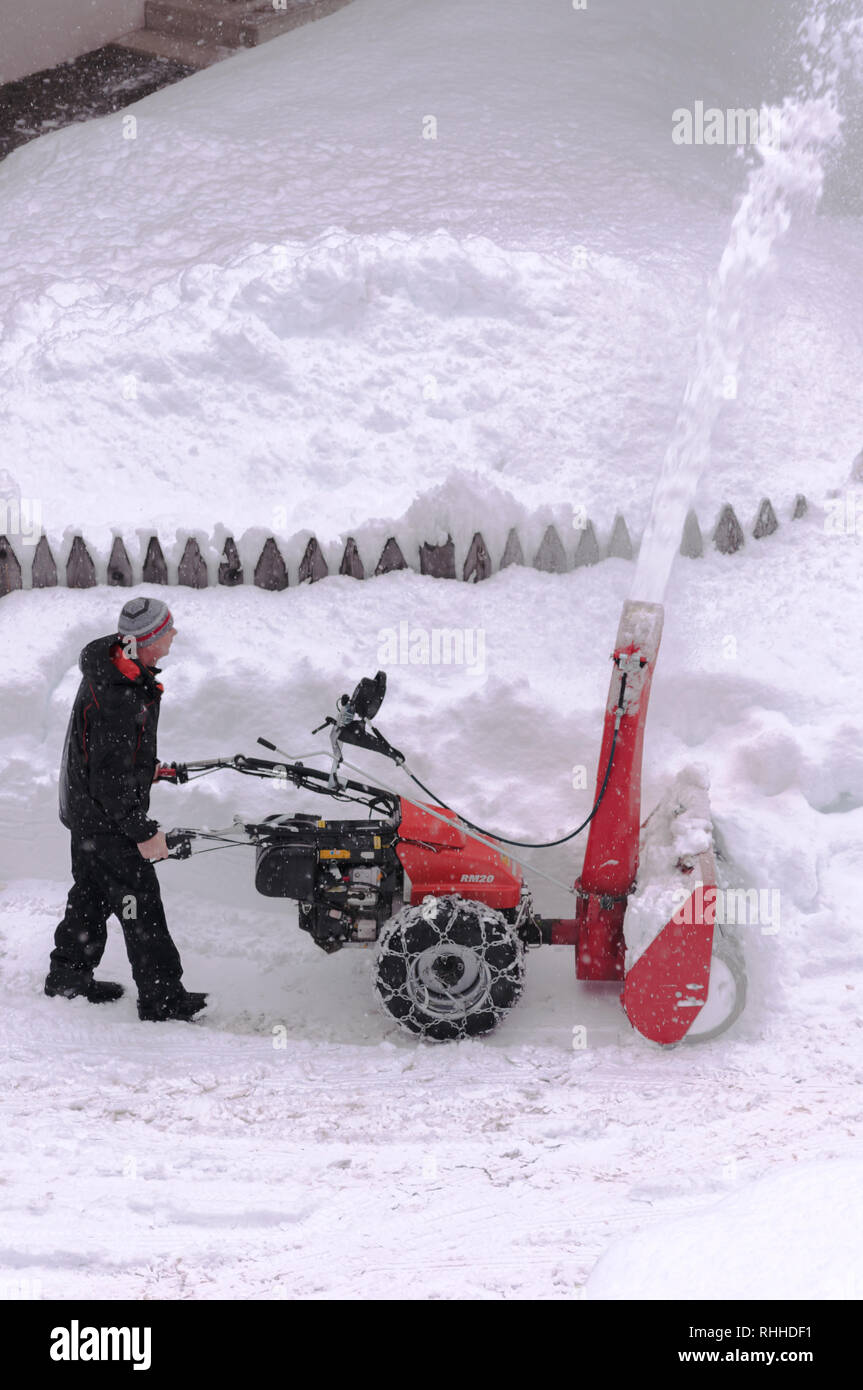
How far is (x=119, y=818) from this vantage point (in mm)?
4477

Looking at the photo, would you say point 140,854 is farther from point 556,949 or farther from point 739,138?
point 739,138

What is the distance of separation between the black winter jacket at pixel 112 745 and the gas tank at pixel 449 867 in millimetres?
910

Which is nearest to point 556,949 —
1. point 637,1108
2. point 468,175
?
point 637,1108

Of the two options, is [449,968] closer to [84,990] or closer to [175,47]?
[84,990]

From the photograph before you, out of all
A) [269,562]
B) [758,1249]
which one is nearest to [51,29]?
[269,562]

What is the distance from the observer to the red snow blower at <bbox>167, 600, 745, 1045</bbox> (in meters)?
4.35

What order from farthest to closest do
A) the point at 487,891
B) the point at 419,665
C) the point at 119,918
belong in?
1. the point at 419,665
2. the point at 119,918
3. the point at 487,891

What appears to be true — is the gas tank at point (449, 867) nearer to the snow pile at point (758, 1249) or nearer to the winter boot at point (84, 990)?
the winter boot at point (84, 990)

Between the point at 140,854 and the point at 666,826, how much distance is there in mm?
1928

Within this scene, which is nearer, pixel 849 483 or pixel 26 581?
pixel 26 581

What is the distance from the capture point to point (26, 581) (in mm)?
6078

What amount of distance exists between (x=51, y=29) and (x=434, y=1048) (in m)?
11.5

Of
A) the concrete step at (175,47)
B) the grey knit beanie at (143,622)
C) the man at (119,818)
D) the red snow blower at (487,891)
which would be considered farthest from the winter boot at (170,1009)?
the concrete step at (175,47)

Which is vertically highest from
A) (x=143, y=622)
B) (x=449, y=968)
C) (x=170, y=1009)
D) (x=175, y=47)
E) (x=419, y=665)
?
(x=175, y=47)
